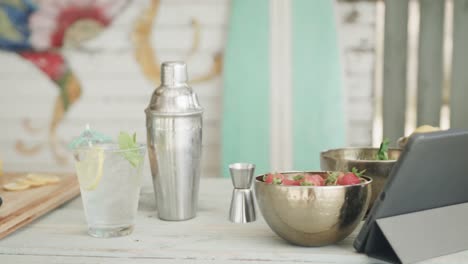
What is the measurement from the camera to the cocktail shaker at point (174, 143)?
3.91 feet

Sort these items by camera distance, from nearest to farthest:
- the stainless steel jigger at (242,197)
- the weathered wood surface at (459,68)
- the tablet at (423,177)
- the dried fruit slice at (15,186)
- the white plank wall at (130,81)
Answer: the tablet at (423,177)
the stainless steel jigger at (242,197)
the dried fruit slice at (15,186)
the weathered wood surface at (459,68)
the white plank wall at (130,81)

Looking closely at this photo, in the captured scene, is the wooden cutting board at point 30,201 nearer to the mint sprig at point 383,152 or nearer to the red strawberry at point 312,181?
the red strawberry at point 312,181

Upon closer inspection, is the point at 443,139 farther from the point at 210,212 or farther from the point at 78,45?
the point at 78,45

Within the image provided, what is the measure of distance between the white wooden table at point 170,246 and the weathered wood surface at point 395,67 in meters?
1.70

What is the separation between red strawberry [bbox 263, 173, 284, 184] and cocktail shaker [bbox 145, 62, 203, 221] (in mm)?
196

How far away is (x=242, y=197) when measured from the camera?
120 cm

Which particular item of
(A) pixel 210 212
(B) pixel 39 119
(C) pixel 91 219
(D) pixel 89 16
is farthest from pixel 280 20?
(C) pixel 91 219

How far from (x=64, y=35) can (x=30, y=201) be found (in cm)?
174

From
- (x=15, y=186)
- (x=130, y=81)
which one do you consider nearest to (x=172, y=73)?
(x=15, y=186)

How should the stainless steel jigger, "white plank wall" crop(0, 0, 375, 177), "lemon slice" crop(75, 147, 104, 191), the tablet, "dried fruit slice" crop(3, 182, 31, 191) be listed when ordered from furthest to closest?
"white plank wall" crop(0, 0, 375, 177)
"dried fruit slice" crop(3, 182, 31, 191)
the stainless steel jigger
"lemon slice" crop(75, 147, 104, 191)
the tablet

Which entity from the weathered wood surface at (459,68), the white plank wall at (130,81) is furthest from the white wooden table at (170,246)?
the weathered wood surface at (459,68)

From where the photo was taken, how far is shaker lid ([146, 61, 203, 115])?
120cm

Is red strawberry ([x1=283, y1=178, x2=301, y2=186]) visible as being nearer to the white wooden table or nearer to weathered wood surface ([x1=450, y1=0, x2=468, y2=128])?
the white wooden table

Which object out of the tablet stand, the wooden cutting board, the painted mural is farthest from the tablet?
the painted mural
